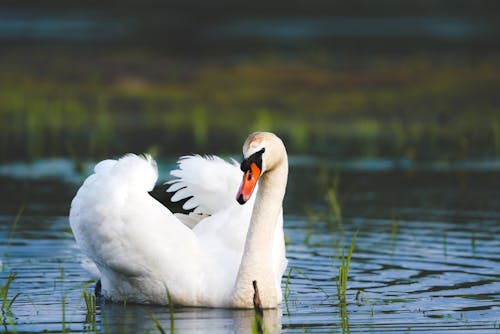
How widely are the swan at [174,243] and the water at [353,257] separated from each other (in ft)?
0.50

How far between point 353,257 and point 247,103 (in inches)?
495

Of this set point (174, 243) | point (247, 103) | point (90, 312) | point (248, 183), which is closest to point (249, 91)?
point (247, 103)

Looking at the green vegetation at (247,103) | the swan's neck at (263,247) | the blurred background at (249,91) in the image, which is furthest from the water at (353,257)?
the green vegetation at (247,103)

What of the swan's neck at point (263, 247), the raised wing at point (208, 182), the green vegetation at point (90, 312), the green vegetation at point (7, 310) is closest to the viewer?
the green vegetation at point (7, 310)

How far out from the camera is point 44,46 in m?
29.8

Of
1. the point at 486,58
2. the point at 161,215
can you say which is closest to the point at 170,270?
the point at 161,215

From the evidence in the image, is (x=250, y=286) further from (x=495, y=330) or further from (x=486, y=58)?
(x=486, y=58)

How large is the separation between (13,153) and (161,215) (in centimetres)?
890

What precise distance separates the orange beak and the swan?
0.05 feet

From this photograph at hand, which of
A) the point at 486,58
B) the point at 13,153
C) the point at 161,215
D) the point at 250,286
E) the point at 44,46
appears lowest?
the point at 250,286

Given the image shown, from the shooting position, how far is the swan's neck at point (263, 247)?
8.28 meters

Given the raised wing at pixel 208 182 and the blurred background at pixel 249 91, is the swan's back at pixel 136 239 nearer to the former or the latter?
the raised wing at pixel 208 182

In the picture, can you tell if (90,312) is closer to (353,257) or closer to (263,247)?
(263,247)

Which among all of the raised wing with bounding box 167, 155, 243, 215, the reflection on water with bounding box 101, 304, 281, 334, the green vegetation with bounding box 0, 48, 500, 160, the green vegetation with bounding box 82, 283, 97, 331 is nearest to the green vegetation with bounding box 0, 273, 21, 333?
the green vegetation with bounding box 82, 283, 97, 331
